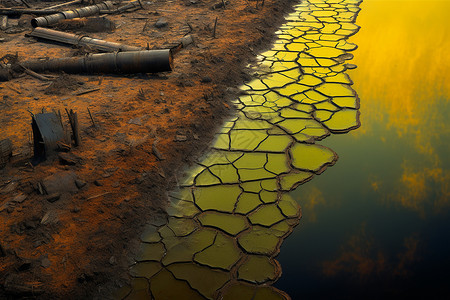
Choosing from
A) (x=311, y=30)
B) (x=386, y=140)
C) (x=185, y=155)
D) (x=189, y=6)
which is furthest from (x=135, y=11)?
(x=386, y=140)

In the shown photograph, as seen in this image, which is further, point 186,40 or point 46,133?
point 186,40

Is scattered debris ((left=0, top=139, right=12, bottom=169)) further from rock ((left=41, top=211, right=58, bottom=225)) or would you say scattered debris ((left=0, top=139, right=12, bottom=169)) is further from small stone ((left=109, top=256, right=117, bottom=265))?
small stone ((left=109, top=256, right=117, bottom=265))

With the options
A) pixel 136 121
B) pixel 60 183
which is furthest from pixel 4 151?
pixel 136 121

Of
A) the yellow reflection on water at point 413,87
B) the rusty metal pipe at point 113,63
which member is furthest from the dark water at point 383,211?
the rusty metal pipe at point 113,63

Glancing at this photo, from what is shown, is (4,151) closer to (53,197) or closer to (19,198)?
(19,198)

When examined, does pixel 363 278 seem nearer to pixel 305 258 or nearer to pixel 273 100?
pixel 305 258

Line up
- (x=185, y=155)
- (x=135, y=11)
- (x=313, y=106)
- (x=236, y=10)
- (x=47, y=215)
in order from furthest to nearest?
(x=135, y=11), (x=236, y=10), (x=313, y=106), (x=185, y=155), (x=47, y=215)
